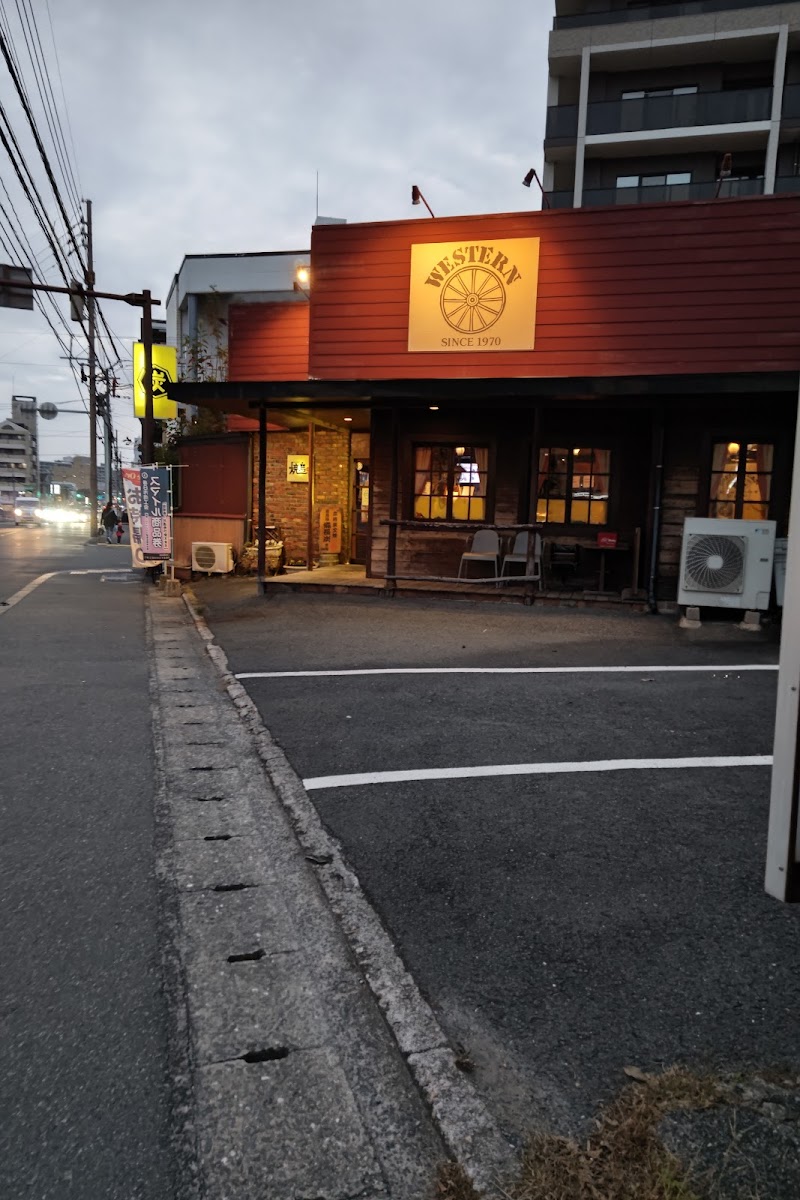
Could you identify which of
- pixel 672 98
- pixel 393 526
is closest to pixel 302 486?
pixel 393 526

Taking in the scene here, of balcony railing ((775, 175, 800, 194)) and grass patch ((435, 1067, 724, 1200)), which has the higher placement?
balcony railing ((775, 175, 800, 194))

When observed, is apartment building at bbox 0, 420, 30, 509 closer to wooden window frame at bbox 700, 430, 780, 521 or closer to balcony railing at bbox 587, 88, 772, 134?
balcony railing at bbox 587, 88, 772, 134

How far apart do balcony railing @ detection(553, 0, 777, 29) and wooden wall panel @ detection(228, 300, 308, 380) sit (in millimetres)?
22482

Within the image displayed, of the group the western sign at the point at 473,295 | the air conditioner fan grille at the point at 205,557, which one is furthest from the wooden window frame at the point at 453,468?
the air conditioner fan grille at the point at 205,557

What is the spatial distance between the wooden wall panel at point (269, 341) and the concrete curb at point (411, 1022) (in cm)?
1326

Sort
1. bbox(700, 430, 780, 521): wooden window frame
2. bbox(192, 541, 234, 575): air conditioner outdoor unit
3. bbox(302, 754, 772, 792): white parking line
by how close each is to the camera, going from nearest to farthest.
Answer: bbox(302, 754, 772, 792): white parking line, bbox(700, 430, 780, 521): wooden window frame, bbox(192, 541, 234, 575): air conditioner outdoor unit

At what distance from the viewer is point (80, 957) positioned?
2.57 m

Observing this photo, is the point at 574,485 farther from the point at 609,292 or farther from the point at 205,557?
the point at 205,557

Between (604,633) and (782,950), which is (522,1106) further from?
(604,633)

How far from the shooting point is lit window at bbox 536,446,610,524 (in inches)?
483

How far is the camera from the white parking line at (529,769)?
4227 mm

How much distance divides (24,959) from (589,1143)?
184cm

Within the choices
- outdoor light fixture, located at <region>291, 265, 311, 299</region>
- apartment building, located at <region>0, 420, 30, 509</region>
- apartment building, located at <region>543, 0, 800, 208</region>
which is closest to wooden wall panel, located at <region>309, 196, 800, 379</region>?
outdoor light fixture, located at <region>291, 265, 311, 299</region>

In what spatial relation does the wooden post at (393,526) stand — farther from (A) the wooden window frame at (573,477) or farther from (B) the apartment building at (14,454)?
(B) the apartment building at (14,454)
